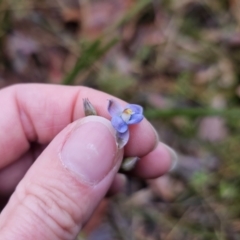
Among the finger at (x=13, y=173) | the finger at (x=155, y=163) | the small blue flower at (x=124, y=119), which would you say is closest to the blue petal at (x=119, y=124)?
the small blue flower at (x=124, y=119)

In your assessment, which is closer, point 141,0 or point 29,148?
point 29,148

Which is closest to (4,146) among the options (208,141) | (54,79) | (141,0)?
(54,79)

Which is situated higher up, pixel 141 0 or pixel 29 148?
pixel 141 0

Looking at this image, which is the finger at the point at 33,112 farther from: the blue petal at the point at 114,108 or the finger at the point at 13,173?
the blue petal at the point at 114,108

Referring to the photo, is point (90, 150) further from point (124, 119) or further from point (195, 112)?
point (195, 112)

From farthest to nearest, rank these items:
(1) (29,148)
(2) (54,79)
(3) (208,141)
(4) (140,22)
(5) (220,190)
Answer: (4) (140,22) < (2) (54,79) < (3) (208,141) < (5) (220,190) < (1) (29,148)

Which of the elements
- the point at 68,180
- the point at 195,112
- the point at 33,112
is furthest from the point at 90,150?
the point at 195,112

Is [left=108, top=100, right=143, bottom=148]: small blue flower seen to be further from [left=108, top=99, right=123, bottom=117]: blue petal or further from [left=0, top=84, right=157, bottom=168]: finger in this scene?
[left=0, top=84, right=157, bottom=168]: finger

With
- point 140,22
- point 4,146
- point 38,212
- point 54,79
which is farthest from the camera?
point 140,22

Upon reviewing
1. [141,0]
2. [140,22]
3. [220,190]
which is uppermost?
[141,0]

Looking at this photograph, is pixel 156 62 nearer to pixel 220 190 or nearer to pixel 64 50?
pixel 64 50
